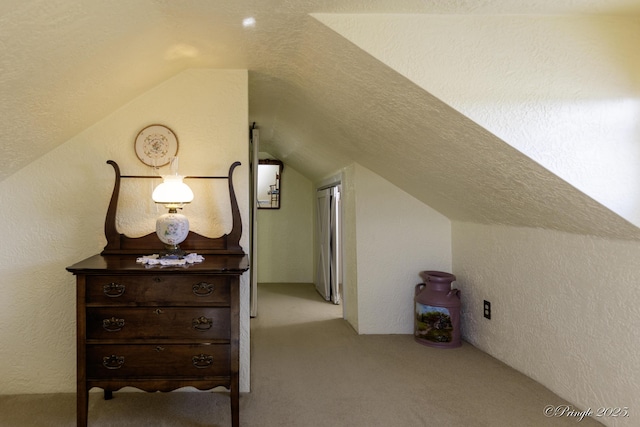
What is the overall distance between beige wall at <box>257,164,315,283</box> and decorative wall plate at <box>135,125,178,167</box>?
3754mm

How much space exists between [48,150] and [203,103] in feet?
3.15

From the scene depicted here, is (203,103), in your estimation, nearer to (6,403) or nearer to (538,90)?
(538,90)

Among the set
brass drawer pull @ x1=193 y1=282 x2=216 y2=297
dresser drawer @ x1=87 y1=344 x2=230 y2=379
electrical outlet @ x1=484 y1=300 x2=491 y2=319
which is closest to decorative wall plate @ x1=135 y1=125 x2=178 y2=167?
brass drawer pull @ x1=193 y1=282 x2=216 y2=297

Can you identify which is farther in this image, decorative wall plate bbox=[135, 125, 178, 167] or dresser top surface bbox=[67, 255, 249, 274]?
decorative wall plate bbox=[135, 125, 178, 167]

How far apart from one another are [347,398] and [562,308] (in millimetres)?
1389

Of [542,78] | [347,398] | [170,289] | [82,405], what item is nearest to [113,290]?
[170,289]

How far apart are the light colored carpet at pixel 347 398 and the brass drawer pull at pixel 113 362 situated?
395 millimetres

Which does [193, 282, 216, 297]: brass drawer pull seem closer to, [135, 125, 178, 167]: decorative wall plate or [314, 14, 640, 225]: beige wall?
[135, 125, 178, 167]: decorative wall plate

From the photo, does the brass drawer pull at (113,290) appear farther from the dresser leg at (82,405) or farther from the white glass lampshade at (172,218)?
the dresser leg at (82,405)

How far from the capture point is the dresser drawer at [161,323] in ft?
6.45

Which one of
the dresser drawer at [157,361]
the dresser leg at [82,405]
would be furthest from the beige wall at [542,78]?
the dresser leg at [82,405]

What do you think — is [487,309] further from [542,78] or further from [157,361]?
[157,361]

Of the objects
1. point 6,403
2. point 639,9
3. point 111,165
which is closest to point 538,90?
point 639,9

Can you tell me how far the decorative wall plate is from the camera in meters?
2.54
